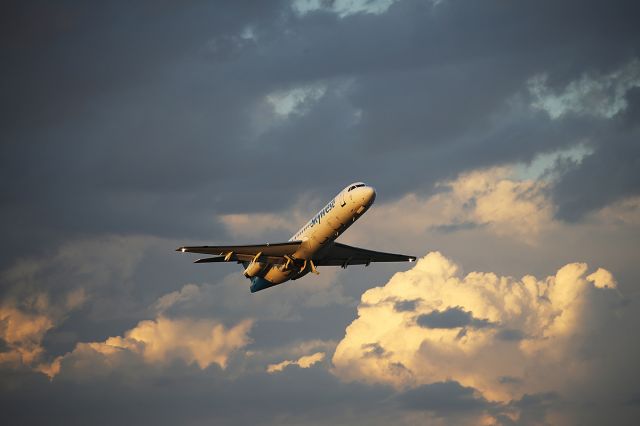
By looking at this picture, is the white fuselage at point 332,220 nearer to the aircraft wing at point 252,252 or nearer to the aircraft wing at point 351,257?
the aircraft wing at point 252,252

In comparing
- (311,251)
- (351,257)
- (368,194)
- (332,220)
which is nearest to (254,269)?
(311,251)

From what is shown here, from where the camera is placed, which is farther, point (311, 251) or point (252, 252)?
point (252, 252)

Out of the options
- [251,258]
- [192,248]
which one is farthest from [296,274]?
[192,248]

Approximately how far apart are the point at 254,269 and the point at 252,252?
4.89 meters

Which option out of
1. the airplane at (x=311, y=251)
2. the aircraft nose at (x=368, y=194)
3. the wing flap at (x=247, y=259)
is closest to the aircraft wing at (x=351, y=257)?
the airplane at (x=311, y=251)

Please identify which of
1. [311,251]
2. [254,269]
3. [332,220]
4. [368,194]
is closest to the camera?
[368,194]

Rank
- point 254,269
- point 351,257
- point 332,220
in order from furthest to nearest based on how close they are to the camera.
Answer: point 351,257 → point 254,269 → point 332,220

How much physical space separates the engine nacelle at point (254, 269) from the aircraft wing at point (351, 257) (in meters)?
7.39

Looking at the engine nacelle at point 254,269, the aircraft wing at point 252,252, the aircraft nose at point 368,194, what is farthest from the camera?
the engine nacelle at point 254,269

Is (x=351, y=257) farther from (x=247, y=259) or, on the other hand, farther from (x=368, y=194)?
(x=368, y=194)

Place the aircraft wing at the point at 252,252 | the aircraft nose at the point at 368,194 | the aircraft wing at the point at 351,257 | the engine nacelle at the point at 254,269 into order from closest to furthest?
the aircraft nose at the point at 368,194 < the aircraft wing at the point at 252,252 < the engine nacelle at the point at 254,269 < the aircraft wing at the point at 351,257

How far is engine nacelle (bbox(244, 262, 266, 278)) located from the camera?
137 metres

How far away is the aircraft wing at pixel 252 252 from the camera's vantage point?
129 metres

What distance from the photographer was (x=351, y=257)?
14525 cm
